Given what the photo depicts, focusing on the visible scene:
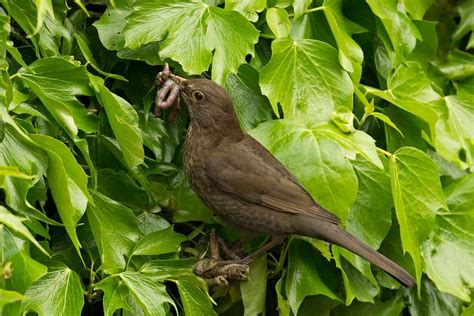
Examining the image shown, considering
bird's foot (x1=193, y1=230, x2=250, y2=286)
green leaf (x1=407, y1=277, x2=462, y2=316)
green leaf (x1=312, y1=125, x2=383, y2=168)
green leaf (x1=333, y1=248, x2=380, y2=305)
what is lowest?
green leaf (x1=407, y1=277, x2=462, y2=316)

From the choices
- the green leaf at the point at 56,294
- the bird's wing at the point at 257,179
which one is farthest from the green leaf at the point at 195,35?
the green leaf at the point at 56,294

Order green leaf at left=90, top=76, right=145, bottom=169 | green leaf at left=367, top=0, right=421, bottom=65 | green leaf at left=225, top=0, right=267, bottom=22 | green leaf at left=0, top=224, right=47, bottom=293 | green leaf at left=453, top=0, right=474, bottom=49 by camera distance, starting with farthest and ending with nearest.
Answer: green leaf at left=453, top=0, right=474, bottom=49 → green leaf at left=367, top=0, right=421, bottom=65 → green leaf at left=225, top=0, right=267, bottom=22 → green leaf at left=90, top=76, right=145, bottom=169 → green leaf at left=0, top=224, right=47, bottom=293

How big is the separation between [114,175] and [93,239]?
169 millimetres

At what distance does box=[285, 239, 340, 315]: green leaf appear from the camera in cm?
248

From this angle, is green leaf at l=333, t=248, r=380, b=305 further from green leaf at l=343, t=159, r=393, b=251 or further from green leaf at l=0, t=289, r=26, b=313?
green leaf at l=0, t=289, r=26, b=313

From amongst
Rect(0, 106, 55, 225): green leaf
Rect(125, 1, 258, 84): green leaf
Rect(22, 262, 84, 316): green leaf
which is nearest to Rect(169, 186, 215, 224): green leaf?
Rect(125, 1, 258, 84): green leaf

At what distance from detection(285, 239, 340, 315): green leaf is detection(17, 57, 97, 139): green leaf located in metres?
0.70

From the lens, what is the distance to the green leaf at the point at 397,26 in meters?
2.62

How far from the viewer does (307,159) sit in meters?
2.37

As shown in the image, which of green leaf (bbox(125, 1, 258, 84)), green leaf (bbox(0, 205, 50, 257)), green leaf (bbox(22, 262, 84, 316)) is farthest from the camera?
green leaf (bbox(125, 1, 258, 84))

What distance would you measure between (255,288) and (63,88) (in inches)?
30.3

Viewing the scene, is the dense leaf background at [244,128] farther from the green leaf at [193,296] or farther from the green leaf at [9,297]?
the green leaf at [9,297]

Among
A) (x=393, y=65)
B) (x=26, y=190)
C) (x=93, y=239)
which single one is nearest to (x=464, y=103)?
(x=393, y=65)

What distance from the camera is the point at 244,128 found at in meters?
2.53
